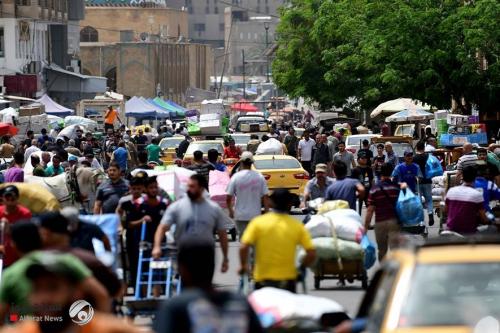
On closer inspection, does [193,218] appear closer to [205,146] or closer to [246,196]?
[246,196]

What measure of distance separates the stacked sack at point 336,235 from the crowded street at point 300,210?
2 centimetres

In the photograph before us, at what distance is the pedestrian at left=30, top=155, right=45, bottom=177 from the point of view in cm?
2667

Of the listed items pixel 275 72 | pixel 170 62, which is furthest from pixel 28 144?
pixel 170 62

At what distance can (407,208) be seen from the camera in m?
19.6

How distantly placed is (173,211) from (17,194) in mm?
1596

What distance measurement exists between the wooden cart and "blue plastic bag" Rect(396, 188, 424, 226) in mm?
906

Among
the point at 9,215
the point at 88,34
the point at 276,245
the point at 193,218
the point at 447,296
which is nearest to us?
the point at 447,296

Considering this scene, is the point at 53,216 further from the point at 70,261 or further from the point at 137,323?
the point at 137,323

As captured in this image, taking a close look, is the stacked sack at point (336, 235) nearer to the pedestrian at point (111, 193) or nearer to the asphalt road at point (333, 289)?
the asphalt road at point (333, 289)

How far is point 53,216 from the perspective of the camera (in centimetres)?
1204

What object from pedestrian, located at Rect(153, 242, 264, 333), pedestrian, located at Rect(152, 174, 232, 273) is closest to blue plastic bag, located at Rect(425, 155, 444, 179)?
pedestrian, located at Rect(152, 174, 232, 273)

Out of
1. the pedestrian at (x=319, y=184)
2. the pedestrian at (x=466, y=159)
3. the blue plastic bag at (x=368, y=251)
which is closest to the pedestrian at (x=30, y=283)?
the blue plastic bag at (x=368, y=251)

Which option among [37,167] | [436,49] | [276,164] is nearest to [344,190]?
[37,167]

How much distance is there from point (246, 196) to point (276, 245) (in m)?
6.45
